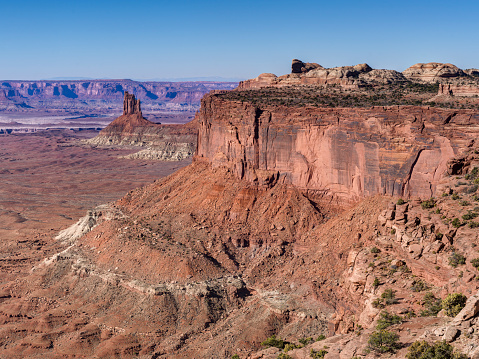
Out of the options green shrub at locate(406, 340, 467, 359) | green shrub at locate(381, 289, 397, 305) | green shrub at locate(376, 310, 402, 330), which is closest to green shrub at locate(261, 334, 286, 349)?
green shrub at locate(381, 289, 397, 305)

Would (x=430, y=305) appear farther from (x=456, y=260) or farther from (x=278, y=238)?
(x=278, y=238)

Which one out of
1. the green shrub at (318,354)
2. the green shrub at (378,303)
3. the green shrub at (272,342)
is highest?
the green shrub at (378,303)

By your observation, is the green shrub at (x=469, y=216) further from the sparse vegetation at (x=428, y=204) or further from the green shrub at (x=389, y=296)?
the green shrub at (x=389, y=296)

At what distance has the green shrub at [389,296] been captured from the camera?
33409 mm

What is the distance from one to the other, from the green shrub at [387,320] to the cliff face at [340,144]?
21.6 meters

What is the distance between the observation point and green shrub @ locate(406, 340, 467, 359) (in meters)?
22.4

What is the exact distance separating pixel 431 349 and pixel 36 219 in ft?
288

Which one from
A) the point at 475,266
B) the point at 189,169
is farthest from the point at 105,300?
the point at 475,266

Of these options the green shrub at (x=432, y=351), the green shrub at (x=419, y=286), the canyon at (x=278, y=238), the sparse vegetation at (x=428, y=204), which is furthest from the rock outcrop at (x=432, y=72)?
the green shrub at (x=432, y=351)

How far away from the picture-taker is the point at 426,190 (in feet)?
166

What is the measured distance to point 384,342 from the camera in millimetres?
26203

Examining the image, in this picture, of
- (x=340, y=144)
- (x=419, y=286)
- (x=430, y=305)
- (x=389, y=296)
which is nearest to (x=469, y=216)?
(x=419, y=286)

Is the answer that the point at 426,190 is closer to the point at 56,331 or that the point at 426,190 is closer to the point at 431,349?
the point at 431,349

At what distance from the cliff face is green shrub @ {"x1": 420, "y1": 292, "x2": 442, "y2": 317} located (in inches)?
776
